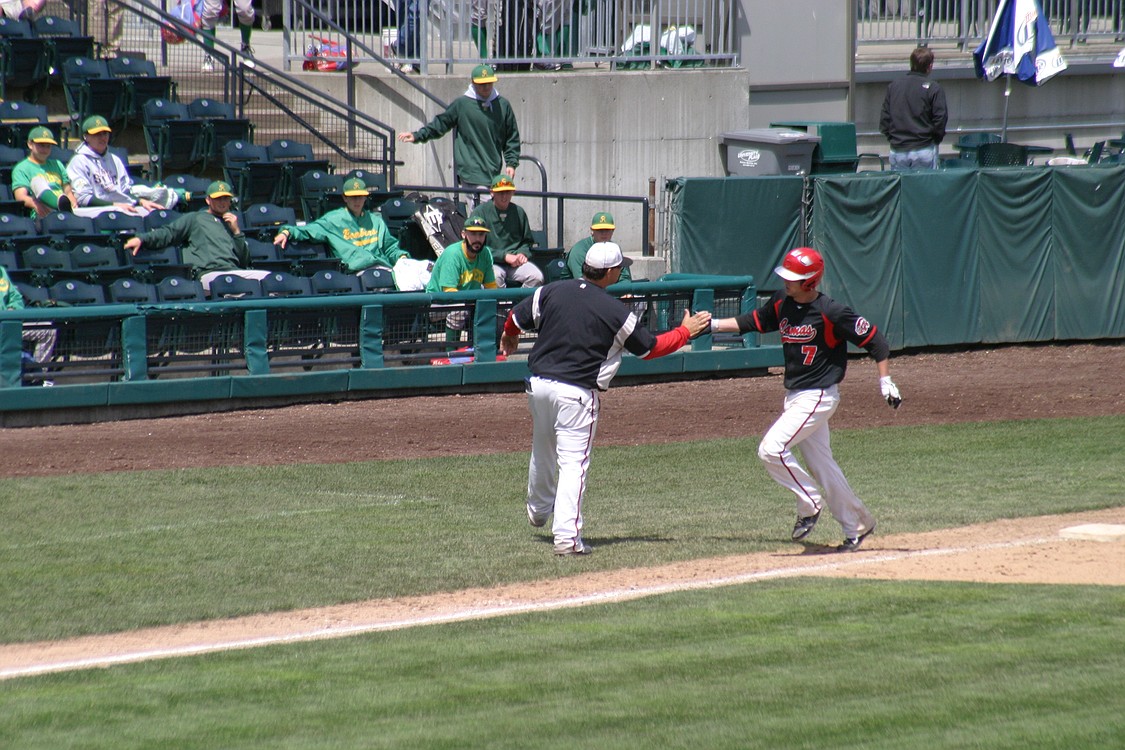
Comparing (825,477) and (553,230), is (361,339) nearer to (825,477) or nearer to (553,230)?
(553,230)

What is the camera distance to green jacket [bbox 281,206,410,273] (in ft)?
47.2

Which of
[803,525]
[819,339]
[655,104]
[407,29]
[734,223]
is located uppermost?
[407,29]

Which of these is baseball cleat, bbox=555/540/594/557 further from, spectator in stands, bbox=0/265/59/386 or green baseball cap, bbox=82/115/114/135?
green baseball cap, bbox=82/115/114/135

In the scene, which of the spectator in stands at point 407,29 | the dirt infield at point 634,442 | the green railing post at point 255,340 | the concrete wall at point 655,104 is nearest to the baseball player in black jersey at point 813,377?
the dirt infield at point 634,442

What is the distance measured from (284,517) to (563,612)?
297cm

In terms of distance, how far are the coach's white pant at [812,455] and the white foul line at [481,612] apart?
0.88ft

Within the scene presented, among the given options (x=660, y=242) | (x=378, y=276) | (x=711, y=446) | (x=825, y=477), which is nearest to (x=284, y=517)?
(x=825, y=477)

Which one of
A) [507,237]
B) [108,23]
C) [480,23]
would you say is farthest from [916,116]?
[108,23]

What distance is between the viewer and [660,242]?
661 inches

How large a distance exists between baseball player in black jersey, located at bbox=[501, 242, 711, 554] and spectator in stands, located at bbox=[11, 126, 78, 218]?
25.0 ft

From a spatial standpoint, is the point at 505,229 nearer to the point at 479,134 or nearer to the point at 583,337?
the point at 479,134

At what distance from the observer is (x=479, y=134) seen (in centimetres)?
1580

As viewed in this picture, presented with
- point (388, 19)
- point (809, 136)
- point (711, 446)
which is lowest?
point (711, 446)

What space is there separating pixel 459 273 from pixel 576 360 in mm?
6115
